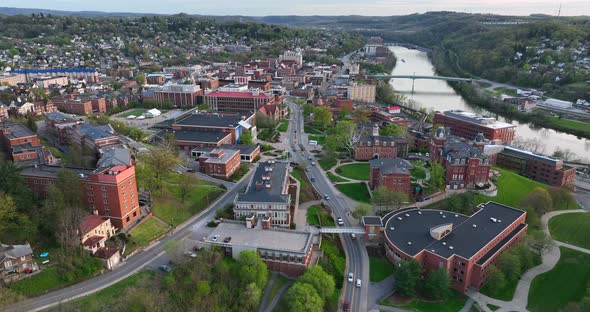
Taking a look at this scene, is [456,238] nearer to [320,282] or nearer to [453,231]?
[453,231]

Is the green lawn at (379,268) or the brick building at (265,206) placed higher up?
the brick building at (265,206)

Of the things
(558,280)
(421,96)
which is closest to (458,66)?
(421,96)

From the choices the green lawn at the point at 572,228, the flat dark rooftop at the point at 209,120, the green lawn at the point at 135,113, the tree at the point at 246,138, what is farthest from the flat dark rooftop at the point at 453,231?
the green lawn at the point at 135,113

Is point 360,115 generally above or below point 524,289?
above

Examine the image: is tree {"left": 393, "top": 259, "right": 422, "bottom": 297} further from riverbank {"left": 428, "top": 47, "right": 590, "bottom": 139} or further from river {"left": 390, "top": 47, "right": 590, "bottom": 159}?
riverbank {"left": 428, "top": 47, "right": 590, "bottom": 139}

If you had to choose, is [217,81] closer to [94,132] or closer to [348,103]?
[348,103]

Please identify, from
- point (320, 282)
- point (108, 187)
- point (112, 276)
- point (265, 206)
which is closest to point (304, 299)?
point (320, 282)

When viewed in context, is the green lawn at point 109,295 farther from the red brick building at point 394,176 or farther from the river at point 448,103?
the river at point 448,103
